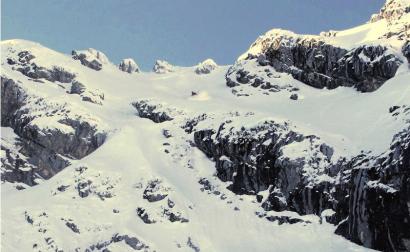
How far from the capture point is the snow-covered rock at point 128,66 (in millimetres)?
178375

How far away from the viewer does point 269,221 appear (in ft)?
294

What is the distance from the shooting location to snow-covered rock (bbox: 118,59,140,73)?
7023 inches

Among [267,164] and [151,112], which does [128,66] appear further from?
[267,164]

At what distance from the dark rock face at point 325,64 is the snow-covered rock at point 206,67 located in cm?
4000

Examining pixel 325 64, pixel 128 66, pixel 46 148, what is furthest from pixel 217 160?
pixel 128 66

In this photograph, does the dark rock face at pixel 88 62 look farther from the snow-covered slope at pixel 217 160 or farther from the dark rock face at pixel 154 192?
the dark rock face at pixel 154 192

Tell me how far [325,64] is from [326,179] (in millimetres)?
42603

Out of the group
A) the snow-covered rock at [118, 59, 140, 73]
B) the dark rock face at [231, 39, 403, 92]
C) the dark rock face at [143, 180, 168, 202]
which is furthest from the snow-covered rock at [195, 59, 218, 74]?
the dark rock face at [143, 180, 168, 202]

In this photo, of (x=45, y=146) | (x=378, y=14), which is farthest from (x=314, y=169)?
(x=378, y=14)

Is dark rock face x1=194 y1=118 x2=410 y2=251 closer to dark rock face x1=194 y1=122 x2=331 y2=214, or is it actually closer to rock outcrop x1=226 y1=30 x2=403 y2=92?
dark rock face x1=194 y1=122 x2=331 y2=214

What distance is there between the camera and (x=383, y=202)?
250 feet

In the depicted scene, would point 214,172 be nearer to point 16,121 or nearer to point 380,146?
point 380,146

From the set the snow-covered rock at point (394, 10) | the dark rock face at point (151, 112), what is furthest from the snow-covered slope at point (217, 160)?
the snow-covered rock at point (394, 10)

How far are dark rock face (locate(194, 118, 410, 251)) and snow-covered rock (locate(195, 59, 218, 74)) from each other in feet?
242
